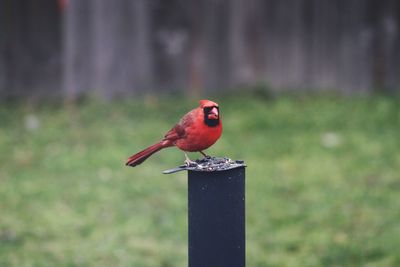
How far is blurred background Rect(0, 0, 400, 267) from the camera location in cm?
629

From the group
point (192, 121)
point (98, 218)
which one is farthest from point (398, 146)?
point (192, 121)

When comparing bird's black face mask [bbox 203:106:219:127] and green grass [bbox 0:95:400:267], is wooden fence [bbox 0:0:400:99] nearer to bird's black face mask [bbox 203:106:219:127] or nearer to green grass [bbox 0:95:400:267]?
green grass [bbox 0:95:400:267]

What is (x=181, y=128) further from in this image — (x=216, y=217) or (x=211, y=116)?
(x=216, y=217)

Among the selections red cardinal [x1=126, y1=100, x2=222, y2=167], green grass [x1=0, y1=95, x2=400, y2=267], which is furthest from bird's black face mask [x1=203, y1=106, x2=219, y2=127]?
green grass [x1=0, y1=95, x2=400, y2=267]

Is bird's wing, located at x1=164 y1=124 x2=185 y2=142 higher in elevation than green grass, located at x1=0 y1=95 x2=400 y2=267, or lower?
higher

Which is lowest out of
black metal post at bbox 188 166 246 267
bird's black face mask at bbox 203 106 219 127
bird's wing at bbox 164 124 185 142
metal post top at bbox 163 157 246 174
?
black metal post at bbox 188 166 246 267

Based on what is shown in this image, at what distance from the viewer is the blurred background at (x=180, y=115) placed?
6.29 m

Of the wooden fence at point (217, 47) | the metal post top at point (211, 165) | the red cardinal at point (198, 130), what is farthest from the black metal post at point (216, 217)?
the wooden fence at point (217, 47)

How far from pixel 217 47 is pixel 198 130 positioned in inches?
250

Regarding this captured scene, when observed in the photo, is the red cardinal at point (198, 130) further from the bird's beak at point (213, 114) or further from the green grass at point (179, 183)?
the green grass at point (179, 183)

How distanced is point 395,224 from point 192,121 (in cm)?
315

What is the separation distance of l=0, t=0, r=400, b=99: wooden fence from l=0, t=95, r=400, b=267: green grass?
30 centimetres

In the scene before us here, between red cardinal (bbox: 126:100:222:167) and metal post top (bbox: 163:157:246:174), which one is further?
red cardinal (bbox: 126:100:222:167)

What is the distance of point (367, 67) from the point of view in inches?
392
